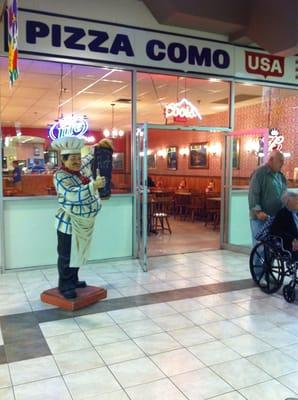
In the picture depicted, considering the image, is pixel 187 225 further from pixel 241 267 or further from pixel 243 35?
pixel 243 35

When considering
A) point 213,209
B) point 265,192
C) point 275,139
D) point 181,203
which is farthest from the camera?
point 181,203

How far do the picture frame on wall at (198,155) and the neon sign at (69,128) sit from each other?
5.97 m

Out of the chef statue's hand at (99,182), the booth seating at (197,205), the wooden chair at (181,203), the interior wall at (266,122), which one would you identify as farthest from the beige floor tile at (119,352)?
the wooden chair at (181,203)

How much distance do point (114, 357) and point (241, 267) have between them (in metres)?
2.92

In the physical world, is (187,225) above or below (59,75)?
below

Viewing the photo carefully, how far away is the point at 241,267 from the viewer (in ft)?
17.3

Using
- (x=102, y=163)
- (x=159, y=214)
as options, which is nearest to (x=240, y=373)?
(x=102, y=163)

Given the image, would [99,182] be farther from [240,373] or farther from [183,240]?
[183,240]

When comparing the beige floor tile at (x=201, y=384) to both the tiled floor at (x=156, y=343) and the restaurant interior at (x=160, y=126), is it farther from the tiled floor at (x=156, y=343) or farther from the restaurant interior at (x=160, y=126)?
the restaurant interior at (x=160, y=126)

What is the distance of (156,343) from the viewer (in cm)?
302

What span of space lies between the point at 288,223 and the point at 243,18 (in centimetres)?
334

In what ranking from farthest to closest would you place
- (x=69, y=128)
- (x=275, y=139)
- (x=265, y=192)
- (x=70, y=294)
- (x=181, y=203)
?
1. (x=181, y=203)
2. (x=275, y=139)
3. (x=69, y=128)
4. (x=265, y=192)
5. (x=70, y=294)

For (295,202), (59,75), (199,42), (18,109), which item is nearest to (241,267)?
(295,202)

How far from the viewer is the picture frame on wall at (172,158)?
12430 millimetres
